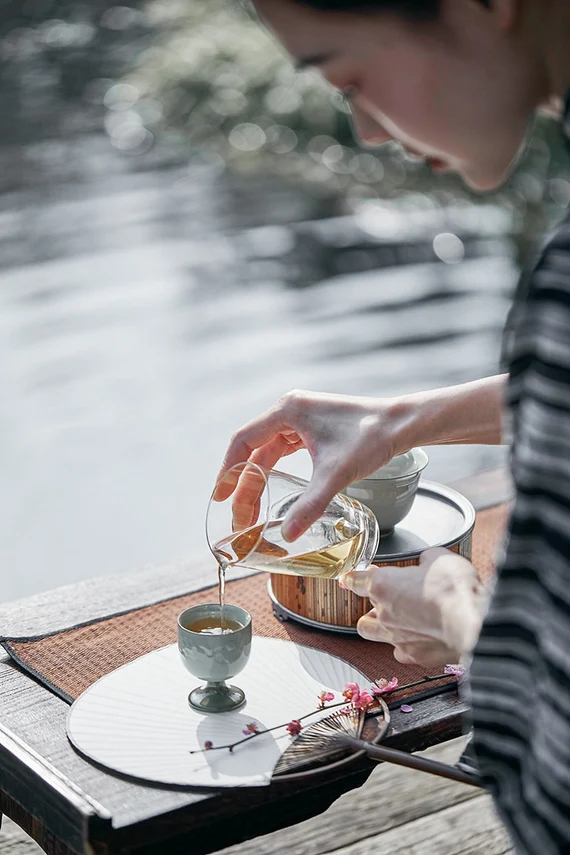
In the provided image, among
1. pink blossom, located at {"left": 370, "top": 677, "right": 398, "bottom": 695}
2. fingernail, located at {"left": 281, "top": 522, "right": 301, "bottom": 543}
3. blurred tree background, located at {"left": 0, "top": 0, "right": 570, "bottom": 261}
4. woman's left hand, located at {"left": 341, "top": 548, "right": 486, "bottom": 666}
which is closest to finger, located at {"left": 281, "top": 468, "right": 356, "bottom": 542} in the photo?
fingernail, located at {"left": 281, "top": 522, "right": 301, "bottom": 543}

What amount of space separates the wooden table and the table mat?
0.03 m

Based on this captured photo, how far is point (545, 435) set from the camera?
0.81m

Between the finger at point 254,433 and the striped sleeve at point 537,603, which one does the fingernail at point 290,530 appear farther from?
the striped sleeve at point 537,603

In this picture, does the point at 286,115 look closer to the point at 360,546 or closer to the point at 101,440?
the point at 101,440

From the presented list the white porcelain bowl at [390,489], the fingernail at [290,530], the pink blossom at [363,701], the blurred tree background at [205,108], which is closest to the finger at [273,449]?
the white porcelain bowl at [390,489]

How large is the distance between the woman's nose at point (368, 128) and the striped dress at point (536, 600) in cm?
18

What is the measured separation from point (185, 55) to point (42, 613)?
8052mm

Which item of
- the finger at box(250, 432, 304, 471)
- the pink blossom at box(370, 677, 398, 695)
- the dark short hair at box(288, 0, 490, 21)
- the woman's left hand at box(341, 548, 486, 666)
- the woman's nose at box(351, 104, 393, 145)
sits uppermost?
the dark short hair at box(288, 0, 490, 21)

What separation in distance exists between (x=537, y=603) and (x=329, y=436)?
599 millimetres

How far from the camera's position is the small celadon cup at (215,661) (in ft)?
4.25

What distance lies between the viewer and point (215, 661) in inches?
51.1

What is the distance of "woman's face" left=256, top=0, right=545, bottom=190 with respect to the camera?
0.87 meters

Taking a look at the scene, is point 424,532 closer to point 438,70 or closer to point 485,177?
point 485,177

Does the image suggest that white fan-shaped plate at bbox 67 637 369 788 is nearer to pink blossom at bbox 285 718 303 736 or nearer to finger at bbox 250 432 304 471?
pink blossom at bbox 285 718 303 736
